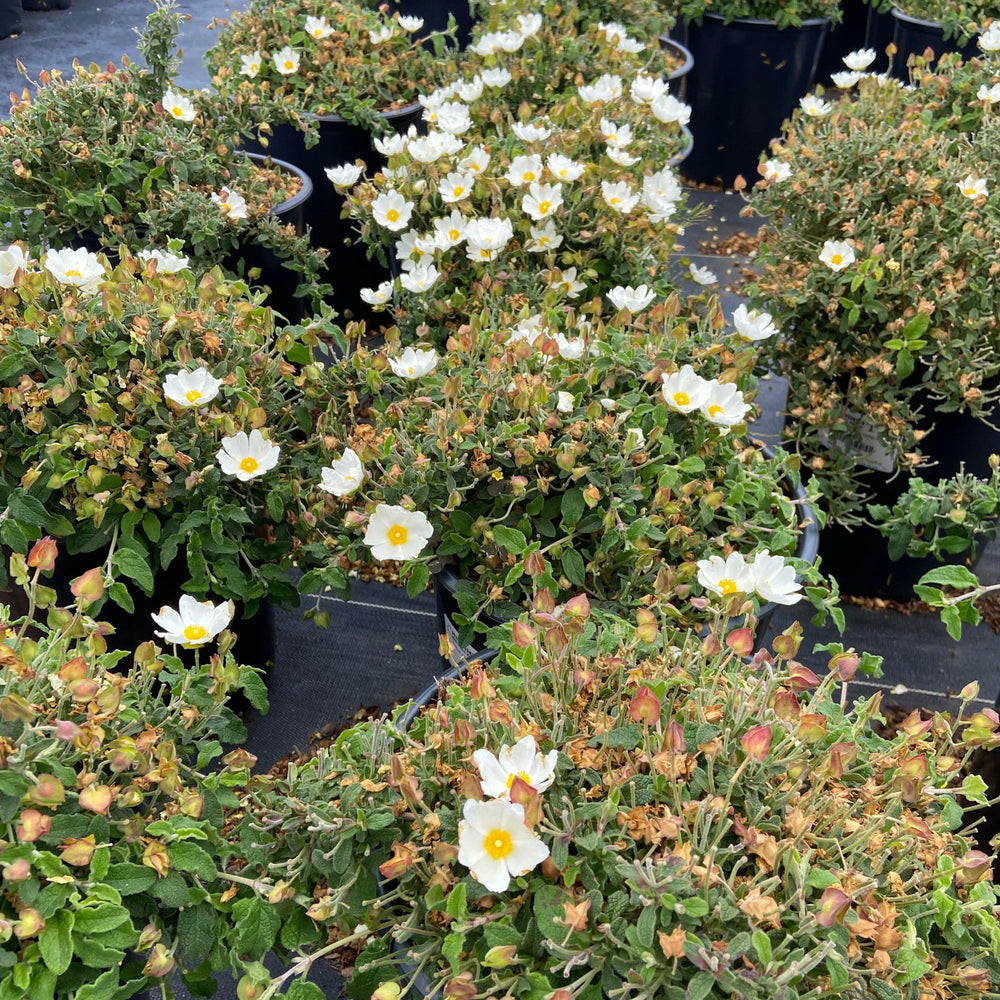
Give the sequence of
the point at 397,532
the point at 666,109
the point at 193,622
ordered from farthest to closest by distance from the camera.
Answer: the point at 666,109 < the point at 397,532 < the point at 193,622

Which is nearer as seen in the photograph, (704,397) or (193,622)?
(193,622)

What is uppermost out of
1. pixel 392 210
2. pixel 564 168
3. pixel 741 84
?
pixel 564 168

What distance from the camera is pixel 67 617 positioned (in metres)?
1.01

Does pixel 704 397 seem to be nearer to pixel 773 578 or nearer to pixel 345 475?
pixel 773 578

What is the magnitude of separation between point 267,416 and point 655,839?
0.94m

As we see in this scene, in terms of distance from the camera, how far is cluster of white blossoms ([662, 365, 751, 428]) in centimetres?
137

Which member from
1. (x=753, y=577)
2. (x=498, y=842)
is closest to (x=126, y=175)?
(x=753, y=577)

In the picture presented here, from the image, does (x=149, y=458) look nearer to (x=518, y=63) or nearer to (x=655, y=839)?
(x=655, y=839)

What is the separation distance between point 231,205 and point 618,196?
0.79m

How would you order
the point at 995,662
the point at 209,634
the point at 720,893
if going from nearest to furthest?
the point at 720,893, the point at 209,634, the point at 995,662

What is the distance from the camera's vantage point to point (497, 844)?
836mm

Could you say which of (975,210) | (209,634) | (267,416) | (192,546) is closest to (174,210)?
(267,416)

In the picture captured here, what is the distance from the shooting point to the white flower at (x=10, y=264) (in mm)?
1515

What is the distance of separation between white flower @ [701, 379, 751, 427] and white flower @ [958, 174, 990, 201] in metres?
0.91
